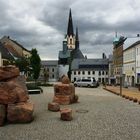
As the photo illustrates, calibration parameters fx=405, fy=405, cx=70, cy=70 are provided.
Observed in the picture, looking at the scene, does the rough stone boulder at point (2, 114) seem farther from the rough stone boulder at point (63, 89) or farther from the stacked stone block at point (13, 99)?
the rough stone boulder at point (63, 89)

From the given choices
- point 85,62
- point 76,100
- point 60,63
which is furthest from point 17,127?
point 60,63

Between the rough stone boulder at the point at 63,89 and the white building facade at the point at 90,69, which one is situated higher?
the white building facade at the point at 90,69

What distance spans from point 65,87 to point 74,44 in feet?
487

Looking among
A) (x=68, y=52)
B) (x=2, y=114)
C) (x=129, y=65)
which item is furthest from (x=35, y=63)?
(x=68, y=52)

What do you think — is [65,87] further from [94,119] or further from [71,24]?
[71,24]

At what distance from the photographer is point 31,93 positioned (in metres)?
39.3

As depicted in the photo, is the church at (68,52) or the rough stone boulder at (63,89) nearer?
the rough stone boulder at (63,89)

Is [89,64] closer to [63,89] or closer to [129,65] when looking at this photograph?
[129,65]

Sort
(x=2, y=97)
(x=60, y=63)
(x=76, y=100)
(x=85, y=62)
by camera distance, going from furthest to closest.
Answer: (x=60, y=63), (x=85, y=62), (x=76, y=100), (x=2, y=97)

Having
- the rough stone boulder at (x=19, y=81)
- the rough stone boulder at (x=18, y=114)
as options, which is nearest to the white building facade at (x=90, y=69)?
the rough stone boulder at (x=19, y=81)

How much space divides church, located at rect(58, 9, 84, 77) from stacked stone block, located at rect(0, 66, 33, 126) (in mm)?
139027

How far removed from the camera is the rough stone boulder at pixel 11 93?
17.3 meters

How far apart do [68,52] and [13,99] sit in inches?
5987

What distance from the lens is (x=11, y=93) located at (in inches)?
694
